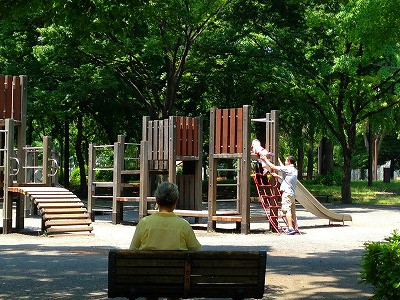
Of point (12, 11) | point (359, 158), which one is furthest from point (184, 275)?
point (359, 158)

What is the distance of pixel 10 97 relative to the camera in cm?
2173

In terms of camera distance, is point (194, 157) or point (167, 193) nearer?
point (167, 193)

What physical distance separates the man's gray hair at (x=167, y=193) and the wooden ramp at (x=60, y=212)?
12.4 metres

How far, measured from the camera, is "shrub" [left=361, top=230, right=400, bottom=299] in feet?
25.1

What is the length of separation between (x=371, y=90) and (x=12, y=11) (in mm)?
23594

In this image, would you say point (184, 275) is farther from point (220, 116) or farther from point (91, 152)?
point (91, 152)

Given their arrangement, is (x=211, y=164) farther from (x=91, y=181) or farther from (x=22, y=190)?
(x=91, y=181)

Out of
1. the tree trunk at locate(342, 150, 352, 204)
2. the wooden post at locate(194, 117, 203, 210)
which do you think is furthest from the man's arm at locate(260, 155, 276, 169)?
the tree trunk at locate(342, 150, 352, 204)

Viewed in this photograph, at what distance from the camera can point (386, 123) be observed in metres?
41.1

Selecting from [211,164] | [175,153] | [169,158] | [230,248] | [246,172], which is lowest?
[230,248]

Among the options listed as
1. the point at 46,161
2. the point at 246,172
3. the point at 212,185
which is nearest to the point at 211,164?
the point at 212,185

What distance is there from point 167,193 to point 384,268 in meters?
2.14

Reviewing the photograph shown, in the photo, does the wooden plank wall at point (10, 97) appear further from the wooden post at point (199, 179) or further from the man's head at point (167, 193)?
the man's head at point (167, 193)

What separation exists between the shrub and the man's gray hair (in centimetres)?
206
